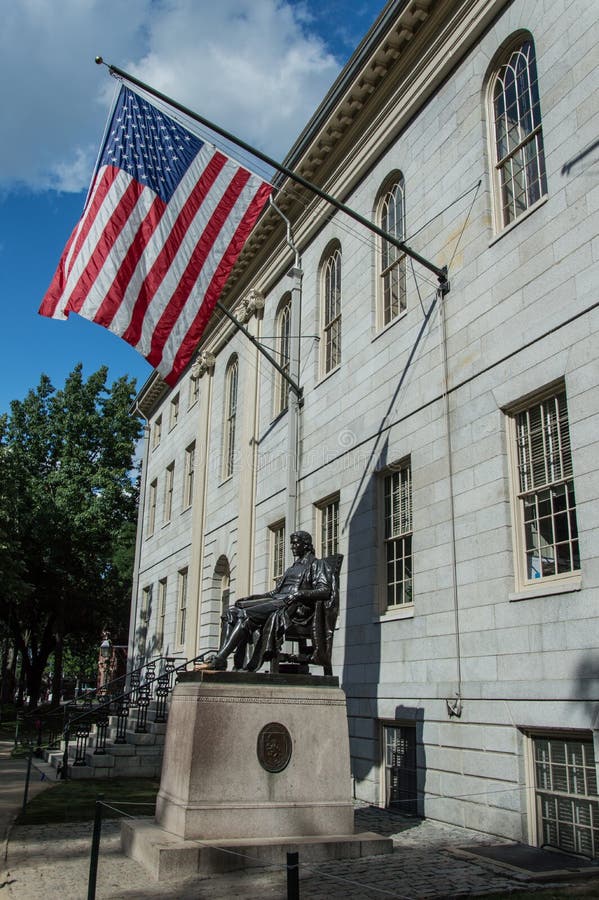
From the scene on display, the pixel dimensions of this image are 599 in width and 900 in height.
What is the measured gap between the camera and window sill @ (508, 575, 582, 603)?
29.1 feet

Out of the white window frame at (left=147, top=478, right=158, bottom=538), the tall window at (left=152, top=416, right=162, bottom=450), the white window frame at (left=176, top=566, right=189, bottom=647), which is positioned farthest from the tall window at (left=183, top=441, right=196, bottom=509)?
the tall window at (left=152, top=416, right=162, bottom=450)

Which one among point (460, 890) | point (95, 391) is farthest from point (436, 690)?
point (95, 391)

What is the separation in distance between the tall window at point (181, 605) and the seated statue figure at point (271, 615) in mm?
16913

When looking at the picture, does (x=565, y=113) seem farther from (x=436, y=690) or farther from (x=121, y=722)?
(x=121, y=722)

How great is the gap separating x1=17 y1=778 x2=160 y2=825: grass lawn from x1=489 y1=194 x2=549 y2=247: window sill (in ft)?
28.7

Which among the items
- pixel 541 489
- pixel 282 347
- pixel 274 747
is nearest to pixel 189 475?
pixel 282 347

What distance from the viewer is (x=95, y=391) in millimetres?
41281

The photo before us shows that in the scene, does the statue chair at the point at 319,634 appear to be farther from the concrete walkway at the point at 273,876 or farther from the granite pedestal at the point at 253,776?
the concrete walkway at the point at 273,876

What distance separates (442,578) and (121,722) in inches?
391

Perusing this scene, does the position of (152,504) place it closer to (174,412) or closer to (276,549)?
(174,412)

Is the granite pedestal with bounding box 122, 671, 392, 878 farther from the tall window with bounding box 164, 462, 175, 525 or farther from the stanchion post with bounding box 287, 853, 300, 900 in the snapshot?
the tall window with bounding box 164, 462, 175, 525

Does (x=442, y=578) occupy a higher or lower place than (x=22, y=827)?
higher

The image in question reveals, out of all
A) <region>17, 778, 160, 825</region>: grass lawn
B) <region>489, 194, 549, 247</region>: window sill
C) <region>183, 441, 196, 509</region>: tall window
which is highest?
<region>183, 441, 196, 509</region>: tall window

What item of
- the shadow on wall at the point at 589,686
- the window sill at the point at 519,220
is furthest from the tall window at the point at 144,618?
the shadow on wall at the point at 589,686
